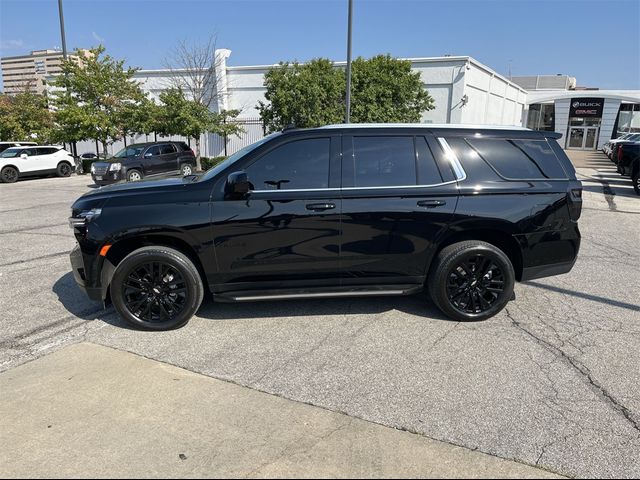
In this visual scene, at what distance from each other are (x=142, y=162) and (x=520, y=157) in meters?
15.5

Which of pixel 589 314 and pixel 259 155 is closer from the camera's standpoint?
pixel 259 155

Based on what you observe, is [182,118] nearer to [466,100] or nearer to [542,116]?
[466,100]

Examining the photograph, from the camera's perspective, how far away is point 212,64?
2722 centimetres

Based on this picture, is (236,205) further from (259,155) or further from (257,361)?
(257,361)

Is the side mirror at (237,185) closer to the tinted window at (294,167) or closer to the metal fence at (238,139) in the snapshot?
the tinted window at (294,167)

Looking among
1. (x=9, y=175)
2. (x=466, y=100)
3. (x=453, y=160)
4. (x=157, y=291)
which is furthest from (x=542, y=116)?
(x=157, y=291)

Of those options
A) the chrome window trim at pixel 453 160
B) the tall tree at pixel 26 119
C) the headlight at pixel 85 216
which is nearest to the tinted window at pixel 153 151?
the tall tree at pixel 26 119

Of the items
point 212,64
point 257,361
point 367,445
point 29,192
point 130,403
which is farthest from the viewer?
point 212,64

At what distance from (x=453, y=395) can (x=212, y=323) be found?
2.35m

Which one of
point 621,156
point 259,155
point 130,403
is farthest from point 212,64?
point 130,403

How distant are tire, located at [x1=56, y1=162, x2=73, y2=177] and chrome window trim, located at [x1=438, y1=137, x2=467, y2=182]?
68.1 feet

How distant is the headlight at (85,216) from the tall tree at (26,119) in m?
24.2

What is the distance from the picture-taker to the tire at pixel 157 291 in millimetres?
4027

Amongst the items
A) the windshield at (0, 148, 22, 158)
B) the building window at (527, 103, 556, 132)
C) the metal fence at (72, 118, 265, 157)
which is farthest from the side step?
the building window at (527, 103, 556, 132)
